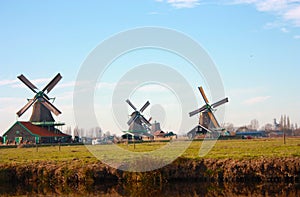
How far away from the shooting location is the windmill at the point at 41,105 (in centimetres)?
5600

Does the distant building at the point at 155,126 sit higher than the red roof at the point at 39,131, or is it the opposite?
the distant building at the point at 155,126

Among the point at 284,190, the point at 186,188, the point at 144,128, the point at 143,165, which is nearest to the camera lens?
the point at 284,190

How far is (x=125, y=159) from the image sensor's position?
23.8 m

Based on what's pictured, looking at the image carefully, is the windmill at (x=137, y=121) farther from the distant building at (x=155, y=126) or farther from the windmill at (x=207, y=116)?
the distant building at (x=155, y=126)

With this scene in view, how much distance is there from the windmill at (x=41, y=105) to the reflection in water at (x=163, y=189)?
111 feet

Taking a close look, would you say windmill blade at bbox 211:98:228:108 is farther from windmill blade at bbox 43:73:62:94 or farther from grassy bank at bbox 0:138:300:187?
grassy bank at bbox 0:138:300:187

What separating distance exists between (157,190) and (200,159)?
11.1ft

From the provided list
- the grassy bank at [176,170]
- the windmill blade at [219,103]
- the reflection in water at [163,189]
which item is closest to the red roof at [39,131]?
the windmill blade at [219,103]

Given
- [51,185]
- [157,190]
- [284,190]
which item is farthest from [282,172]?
[51,185]

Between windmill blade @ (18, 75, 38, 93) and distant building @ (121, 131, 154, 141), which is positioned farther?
distant building @ (121, 131, 154, 141)

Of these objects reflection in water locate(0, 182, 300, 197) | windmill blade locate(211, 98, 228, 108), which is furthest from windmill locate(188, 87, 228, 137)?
reflection in water locate(0, 182, 300, 197)

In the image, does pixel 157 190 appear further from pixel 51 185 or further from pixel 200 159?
pixel 51 185

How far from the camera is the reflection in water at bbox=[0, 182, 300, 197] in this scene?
19.6 metres

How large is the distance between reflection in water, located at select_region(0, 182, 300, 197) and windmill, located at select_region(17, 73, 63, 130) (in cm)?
3377
